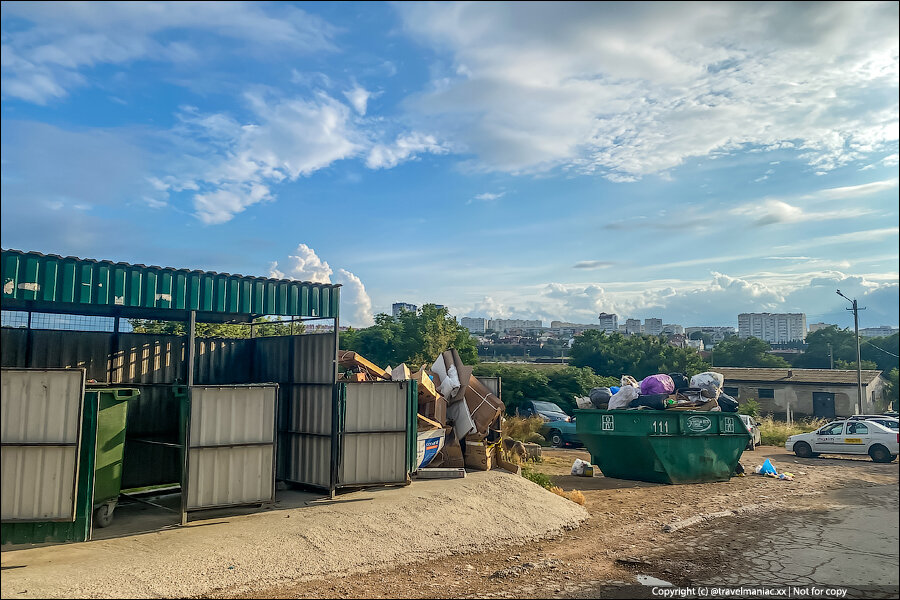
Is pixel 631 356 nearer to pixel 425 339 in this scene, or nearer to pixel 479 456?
pixel 425 339

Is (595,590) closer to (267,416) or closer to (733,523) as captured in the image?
(733,523)

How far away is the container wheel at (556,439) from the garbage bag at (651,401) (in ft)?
28.2

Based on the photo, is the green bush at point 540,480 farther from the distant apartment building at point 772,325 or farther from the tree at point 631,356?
the distant apartment building at point 772,325

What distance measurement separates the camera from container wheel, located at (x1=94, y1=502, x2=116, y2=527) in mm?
9359

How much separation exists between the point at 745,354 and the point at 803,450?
113ft

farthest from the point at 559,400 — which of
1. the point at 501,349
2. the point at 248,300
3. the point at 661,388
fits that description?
the point at 501,349

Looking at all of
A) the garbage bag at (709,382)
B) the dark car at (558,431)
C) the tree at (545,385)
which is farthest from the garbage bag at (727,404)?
the tree at (545,385)

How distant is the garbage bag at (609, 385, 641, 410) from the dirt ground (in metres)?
1.83

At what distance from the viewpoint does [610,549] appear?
9.27 meters

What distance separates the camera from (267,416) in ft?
34.3

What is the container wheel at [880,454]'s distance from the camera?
19156 mm

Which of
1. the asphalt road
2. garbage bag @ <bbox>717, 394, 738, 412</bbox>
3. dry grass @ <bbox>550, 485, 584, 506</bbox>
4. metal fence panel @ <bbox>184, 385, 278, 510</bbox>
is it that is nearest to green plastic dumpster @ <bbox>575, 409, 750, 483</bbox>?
garbage bag @ <bbox>717, 394, 738, 412</bbox>

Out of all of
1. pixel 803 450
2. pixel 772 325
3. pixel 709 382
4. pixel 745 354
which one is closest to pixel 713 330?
pixel 772 325

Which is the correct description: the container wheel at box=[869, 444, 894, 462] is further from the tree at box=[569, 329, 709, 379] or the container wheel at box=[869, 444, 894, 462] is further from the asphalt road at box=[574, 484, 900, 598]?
the tree at box=[569, 329, 709, 379]
